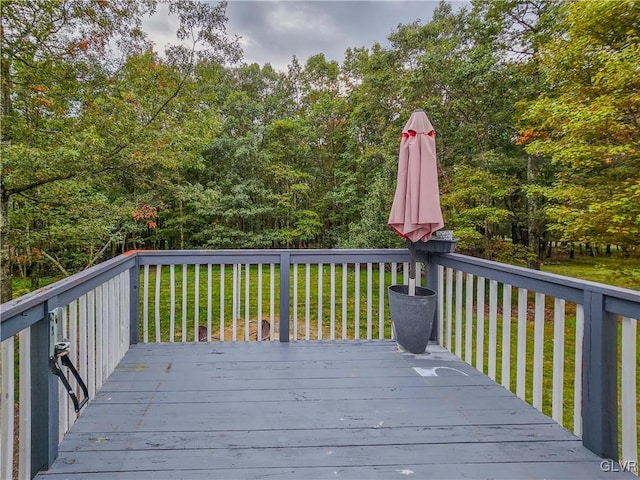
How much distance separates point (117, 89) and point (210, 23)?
6.99 ft

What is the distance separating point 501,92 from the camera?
841 centimetres

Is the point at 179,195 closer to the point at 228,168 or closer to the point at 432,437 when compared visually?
the point at 228,168

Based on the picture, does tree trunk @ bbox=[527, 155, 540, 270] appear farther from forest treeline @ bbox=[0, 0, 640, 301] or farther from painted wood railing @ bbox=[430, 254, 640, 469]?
painted wood railing @ bbox=[430, 254, 640, 469]

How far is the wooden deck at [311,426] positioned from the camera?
172cm

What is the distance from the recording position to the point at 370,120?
10.8 meters

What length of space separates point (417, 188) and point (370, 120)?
844cm

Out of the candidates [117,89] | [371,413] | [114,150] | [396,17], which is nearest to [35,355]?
[371,413]

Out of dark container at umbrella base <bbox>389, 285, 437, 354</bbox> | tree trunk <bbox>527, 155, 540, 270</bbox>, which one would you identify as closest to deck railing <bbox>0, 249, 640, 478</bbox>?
dark container at umbrella base <bbox>389, 285, 437, 354</bbox>

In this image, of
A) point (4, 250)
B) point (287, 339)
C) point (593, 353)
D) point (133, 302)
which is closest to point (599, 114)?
point (593, 353)

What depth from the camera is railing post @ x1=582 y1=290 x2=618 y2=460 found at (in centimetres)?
178

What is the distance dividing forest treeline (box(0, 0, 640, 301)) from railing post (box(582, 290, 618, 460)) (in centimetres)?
419

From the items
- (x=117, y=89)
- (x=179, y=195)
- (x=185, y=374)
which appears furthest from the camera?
(x=179, y=195)

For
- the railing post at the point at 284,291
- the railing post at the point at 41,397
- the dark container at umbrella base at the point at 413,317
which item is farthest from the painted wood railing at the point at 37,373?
the dark container at umbrella base at the point at 413,317

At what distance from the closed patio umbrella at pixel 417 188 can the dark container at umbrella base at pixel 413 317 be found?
13 centimetres
